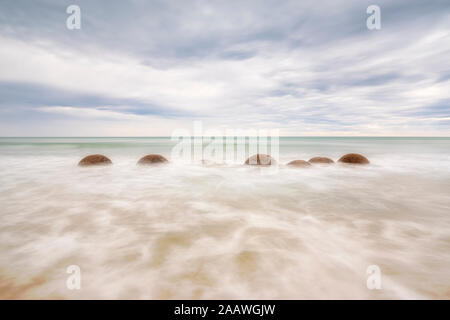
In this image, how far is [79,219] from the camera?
14.3 feet

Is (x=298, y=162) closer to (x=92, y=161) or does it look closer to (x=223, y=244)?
(x=223, y=244)

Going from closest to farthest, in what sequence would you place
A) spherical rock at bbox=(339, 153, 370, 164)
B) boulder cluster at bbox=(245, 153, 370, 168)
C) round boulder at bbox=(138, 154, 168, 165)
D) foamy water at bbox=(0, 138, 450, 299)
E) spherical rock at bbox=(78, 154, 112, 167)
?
foamy water at bbox=(0, 138, 450, 299), spherical rock at bbox=(78, 154, 112, 167), boulder cluster at bbox=(245, 153, 370, 168), round boulder at bbox=(138, 154, 168, 165), spherical rock at bbox=(339, 153, 370, 164)

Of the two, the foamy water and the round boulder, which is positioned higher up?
the round boulder

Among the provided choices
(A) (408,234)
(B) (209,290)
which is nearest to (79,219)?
(B) (209,290)

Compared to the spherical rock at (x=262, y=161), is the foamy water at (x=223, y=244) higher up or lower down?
lower down

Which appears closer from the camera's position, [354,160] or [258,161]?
[258,161]

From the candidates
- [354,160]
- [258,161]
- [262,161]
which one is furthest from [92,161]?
[354,160]

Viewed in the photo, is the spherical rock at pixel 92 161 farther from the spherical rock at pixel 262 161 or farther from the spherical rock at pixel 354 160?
the spherical rock at pixel 354 160

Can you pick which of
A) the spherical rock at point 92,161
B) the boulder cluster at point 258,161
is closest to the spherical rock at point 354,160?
the boulder cluster at point 258,161

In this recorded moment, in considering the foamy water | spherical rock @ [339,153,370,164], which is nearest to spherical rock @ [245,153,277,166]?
spherical rock @ [339,153,370,164]

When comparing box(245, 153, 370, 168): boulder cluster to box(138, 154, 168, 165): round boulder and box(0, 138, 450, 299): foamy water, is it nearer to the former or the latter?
box(138, 154, 168, 165): round boulder

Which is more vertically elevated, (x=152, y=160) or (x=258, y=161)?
(x=152, y=160)

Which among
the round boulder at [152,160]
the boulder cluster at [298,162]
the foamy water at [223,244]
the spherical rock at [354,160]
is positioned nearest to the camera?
the foamy water at [223,244]

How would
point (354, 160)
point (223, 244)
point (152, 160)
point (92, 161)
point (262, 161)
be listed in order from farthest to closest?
point (354, 160) → point (152, 160) → point (262, 161) → point (92, 161) → point (223, 244)
